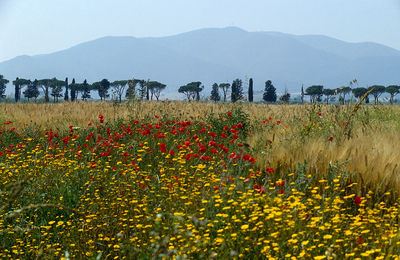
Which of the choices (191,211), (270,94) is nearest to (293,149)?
(191,211)

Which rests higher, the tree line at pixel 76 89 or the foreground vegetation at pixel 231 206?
the tree line at pixel 76 89

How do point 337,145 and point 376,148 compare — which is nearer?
point 376,148

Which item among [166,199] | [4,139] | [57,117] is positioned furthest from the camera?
[57,117]

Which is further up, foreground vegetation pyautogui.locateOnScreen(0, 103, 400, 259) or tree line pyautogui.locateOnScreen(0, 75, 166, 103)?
tree line pyautogui.locateOnScreen(0, 75, 166, 103)

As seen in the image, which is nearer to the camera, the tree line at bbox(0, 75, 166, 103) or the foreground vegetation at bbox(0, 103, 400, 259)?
the foreground vegetation at bbox(0, 103, 400, 259)

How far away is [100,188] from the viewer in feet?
17.9

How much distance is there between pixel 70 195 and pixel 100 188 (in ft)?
1.57

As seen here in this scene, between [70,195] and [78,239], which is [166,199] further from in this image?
[70,195]

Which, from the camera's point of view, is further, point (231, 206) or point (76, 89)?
point (76, 89)

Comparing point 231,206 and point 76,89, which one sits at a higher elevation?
point 76,89

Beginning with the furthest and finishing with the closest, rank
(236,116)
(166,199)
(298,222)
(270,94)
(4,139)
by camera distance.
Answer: (270,94) < (4,139) < (236,116) < (166,199) < (298,222)

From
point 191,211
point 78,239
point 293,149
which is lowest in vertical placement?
point 78,239

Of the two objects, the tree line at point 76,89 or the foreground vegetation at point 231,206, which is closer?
the foreground vegetation at point 231,206

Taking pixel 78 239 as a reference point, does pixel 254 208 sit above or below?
above
